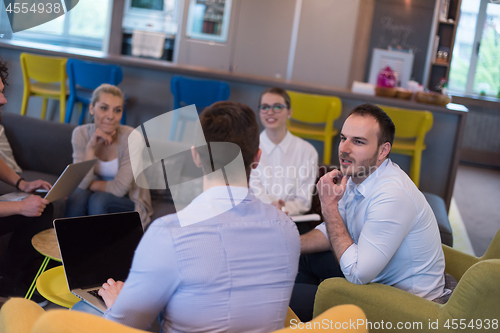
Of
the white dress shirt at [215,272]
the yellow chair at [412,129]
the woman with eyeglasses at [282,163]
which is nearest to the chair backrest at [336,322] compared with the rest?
the white dress shirt at [215,272]

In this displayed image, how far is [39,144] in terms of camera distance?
3039 mm

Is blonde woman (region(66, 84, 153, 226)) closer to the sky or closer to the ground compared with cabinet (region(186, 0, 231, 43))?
closer to the ground

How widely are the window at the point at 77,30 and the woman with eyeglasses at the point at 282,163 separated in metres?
6.01

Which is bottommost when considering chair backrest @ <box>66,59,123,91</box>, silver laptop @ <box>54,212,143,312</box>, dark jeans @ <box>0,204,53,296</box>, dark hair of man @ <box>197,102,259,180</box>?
dark jeans @ <box>0,204,53,296</box>

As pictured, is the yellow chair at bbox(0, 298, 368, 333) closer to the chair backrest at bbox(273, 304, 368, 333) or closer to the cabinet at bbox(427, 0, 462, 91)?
the chair backrest at bbox(273, 304, 368, 333)

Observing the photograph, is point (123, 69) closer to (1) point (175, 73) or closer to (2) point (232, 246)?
(1) point (175, 73)

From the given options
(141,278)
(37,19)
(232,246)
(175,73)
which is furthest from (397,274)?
(175,73)

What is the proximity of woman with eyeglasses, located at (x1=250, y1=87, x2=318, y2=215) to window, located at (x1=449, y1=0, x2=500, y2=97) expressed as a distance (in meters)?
5.28

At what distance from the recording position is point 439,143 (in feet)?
12.6

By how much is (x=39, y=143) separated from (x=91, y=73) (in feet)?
3.34

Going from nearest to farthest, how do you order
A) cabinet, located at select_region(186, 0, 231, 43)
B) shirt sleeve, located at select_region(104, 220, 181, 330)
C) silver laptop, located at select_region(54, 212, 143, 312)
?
shirt sleeve, located at select_region(104, 220, 181, 330), silver laptop, located at select_region(54, 212, 143, 312), cabinet, located at select_region(186, 0, 231, 43)

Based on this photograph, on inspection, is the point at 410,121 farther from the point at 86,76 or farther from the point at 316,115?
the point at 86,76

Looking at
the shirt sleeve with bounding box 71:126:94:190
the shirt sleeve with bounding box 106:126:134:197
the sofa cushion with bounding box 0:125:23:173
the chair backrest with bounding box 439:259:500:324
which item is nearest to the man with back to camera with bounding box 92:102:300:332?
the chair backrest with bounding box 439:259:500:324

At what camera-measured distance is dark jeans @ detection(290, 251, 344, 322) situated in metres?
1.72
